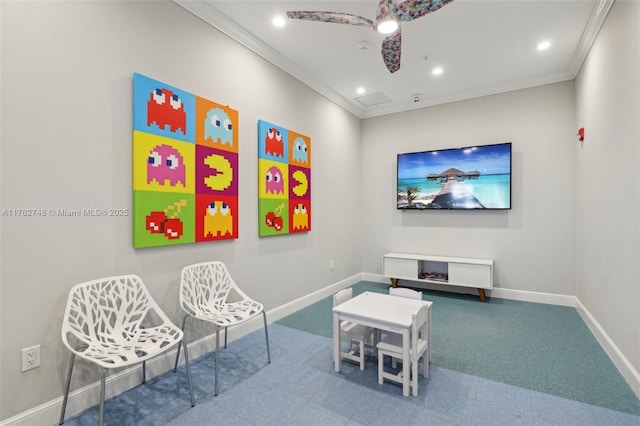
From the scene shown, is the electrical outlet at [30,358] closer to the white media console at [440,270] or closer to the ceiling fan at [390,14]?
the ceiling fan at [390,14]

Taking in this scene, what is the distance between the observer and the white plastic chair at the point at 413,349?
2039 millimetres

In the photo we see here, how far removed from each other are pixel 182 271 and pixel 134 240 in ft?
1.43

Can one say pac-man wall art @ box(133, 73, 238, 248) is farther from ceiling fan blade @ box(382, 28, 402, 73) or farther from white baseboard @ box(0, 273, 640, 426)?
ceiling fan blade @ box(382, 28, 402, 73)

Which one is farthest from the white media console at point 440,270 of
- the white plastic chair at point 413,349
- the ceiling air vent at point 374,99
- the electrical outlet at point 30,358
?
the electrical outlet at point 30,358

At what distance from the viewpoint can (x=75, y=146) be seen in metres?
1.93

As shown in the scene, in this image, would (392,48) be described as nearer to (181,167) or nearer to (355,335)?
(181,167)

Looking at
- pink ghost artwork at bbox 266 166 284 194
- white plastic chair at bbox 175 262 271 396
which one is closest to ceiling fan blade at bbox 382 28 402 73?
pink ghost artwork at bbox 266 166 284 194

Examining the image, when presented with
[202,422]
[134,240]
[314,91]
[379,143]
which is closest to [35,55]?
[134,240]

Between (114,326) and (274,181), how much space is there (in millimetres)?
1970

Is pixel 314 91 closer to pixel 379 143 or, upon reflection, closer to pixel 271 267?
pixel 379 143

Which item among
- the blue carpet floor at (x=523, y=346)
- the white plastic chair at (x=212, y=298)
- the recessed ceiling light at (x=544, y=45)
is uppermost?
the recessed ceiling light at (x=544, y=45)

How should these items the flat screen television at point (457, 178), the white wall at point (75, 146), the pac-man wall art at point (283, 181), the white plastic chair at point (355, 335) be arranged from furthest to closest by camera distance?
the flat screen television at point (457, 178), the pac-man wall art at point (283, 181), the white plastic chair at point (355, 335), the white wall at point (75, 146)

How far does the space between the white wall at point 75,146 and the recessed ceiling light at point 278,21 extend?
44 cm

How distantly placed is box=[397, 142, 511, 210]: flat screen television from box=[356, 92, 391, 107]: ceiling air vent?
0.88 metres
